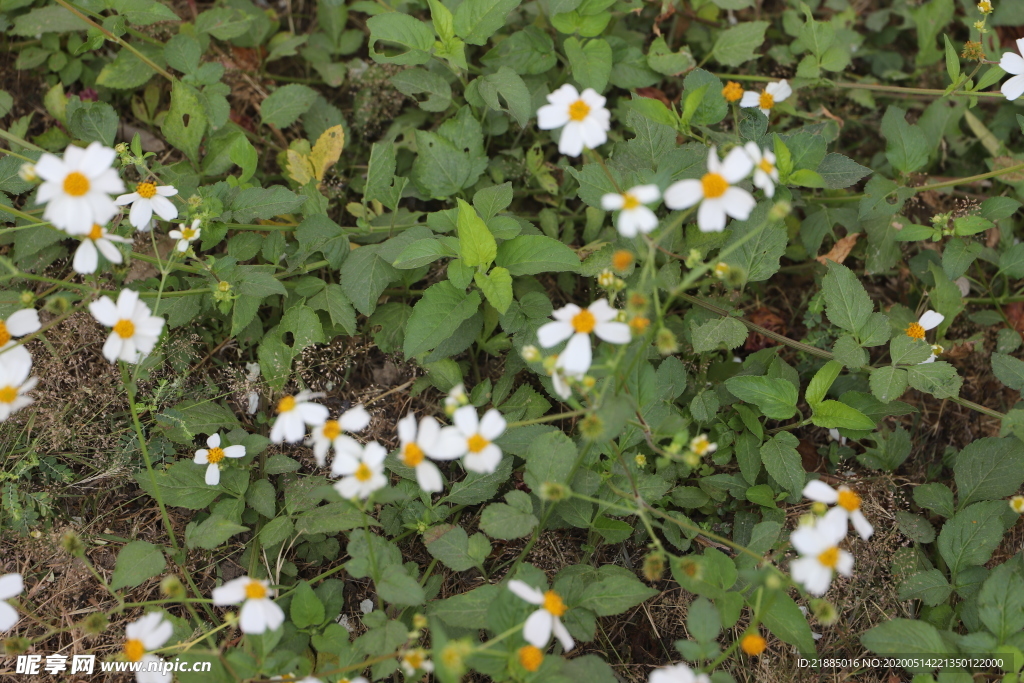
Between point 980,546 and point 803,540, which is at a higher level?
point 803,540

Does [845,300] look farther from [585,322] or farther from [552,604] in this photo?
[552,604]

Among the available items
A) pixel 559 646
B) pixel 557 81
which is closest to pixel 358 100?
pixel 557 81

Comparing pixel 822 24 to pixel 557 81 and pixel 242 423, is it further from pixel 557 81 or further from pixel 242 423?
pixel 242 423

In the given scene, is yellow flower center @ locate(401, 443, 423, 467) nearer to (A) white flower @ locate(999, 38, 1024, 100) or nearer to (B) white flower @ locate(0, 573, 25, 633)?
(B) white flower @ locate(0, 573, 25, 633)

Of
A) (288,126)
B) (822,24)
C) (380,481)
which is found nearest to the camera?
(380,481)

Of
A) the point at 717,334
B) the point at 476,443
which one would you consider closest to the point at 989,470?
the point at 717,334

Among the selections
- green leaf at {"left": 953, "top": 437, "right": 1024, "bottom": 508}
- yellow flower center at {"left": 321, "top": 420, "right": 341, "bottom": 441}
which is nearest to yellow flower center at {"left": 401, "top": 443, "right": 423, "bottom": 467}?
yellow flower center at {"left": 321, "top": 420, "right": 341, "bottom": 441}

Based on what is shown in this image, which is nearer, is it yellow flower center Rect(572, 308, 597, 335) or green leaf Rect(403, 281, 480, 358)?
yellow flower center Rect(572, 308, 597, 335)
